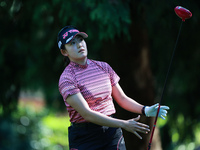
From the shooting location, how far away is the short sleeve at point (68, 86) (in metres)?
3.17

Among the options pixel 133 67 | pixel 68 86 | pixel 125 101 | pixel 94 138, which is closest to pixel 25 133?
pixel 133 67

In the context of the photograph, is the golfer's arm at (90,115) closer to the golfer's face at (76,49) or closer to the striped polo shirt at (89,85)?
the striped polo shirt at (89,85)

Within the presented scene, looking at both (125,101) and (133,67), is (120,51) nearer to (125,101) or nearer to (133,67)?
(133,67)

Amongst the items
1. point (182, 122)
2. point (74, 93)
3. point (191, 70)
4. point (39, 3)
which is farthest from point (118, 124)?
point (182, 122)

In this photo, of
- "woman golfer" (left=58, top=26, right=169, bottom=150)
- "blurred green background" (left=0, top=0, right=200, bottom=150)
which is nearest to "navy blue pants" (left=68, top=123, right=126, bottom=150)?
"woman golfer" (left=58, top=26, right=169, bottom=150)

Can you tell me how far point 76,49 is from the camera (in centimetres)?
338

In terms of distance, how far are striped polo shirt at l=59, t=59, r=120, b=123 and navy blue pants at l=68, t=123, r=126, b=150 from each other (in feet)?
0.32

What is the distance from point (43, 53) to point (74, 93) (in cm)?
435

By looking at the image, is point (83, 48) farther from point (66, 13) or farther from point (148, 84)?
point (148, 84)

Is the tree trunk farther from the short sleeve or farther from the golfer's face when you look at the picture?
the short sleeve

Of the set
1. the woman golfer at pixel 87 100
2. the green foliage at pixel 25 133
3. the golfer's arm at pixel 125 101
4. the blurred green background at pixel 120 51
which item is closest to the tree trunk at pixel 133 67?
the blurred green background at pixel 120 51

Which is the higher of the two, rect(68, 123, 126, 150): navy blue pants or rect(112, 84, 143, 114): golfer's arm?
rect(112, 84, 143, 114): golfer's arm

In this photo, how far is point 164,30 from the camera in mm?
6141

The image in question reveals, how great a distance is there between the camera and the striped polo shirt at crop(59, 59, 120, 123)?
3236 mm
